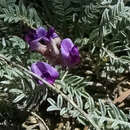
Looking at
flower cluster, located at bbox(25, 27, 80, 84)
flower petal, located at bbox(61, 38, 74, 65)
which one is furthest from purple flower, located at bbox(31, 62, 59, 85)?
flower petal, located at bbox(61, 38, 74, 65)

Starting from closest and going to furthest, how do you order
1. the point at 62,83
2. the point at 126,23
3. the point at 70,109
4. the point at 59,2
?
the point at 70,109
the point at 62,83
the point at 126,23
the point at 59,2

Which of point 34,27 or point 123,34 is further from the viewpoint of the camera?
point 34,27

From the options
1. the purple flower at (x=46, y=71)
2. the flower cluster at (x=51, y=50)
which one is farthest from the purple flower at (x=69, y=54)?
the purple flower at (x=46, y=71)

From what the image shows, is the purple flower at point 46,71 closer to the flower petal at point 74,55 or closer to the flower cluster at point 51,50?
the flower cluster at point 51,50

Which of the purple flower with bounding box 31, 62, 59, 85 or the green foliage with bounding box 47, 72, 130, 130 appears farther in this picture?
the purple flower with bounding box 31, 62, 59, 85

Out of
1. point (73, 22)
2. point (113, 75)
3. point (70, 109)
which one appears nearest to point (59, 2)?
point (73, 22)

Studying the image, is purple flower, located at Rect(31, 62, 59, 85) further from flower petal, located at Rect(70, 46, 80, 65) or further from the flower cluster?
flower petal, located at Rect(70, 46, 80, 65)

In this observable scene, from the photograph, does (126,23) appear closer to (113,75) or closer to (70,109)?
(113,75)
